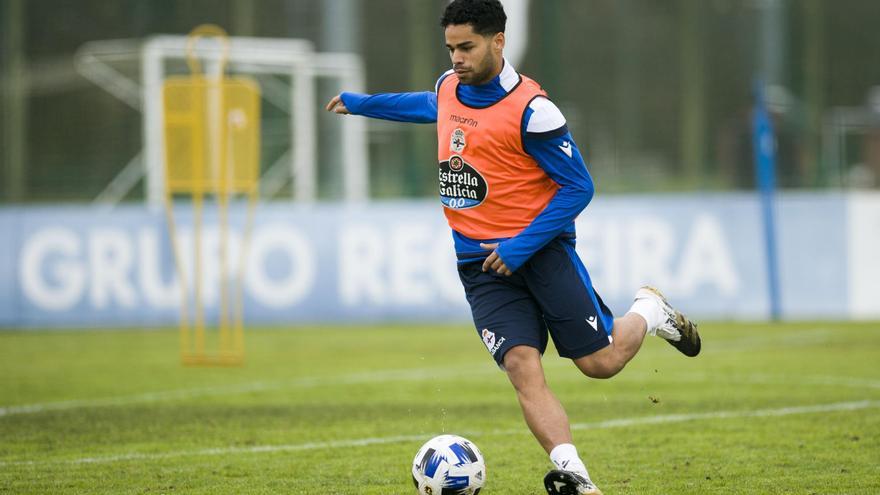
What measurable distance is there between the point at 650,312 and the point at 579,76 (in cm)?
1521

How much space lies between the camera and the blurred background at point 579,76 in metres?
20.8

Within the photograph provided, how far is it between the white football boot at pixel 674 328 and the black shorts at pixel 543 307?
29.9 inches

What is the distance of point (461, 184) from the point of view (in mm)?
A: 6344

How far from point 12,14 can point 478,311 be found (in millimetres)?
17027

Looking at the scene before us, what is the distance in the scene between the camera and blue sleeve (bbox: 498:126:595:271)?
6117 mm

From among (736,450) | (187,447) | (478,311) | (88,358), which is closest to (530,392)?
(478,311)

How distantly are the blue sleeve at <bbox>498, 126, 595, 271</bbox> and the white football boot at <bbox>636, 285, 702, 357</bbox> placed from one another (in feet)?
3.58

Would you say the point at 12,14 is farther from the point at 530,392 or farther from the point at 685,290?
the point at 530,392

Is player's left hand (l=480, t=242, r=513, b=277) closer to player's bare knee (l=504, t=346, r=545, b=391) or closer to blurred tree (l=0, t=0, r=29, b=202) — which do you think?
player's bare knee (l=504, t=346, r=545, b=391)

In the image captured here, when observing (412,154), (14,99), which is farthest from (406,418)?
(14,99)

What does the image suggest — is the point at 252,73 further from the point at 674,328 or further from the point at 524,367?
the point at 524,367

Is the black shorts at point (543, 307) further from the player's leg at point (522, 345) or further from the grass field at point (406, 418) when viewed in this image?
the grass field at point (406, 418)

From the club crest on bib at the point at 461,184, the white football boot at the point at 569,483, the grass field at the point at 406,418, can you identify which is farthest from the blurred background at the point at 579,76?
the white football boot at the point at 569,483

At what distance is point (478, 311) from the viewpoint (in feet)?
21.0
